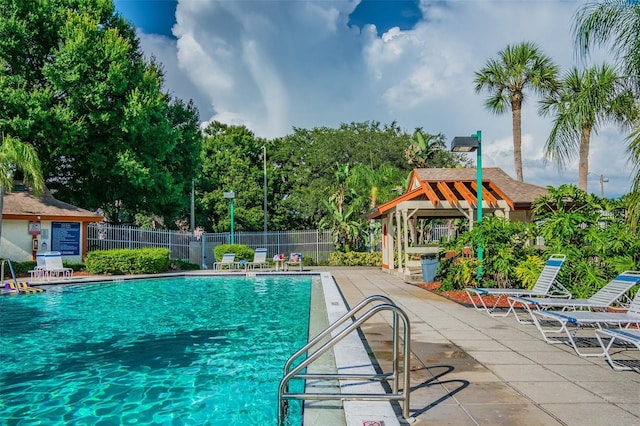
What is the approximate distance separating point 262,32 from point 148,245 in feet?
43.5

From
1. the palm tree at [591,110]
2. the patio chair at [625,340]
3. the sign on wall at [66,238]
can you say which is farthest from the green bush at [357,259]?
the patio chair at [625,340]

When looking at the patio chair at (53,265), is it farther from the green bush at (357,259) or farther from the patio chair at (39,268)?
the green bush at (357,259)

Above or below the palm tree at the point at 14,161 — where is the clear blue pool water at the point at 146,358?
below

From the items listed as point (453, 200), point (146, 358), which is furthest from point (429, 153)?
point (146, 358)

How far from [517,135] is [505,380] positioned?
72.2ft

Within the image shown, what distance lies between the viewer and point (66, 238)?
797 inches

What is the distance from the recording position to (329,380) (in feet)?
14.9

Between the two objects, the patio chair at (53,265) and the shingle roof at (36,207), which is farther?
the shingle roof at (36,207)

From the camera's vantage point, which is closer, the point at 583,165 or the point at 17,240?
the point at 583,165

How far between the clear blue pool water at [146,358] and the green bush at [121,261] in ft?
20.4

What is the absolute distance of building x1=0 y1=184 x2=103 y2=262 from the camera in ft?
61.3

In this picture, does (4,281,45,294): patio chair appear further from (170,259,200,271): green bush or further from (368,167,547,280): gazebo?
(368,167,547,280): gazebo

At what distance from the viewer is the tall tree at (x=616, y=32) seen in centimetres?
721

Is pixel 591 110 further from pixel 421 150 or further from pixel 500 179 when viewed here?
pixel 421 150
